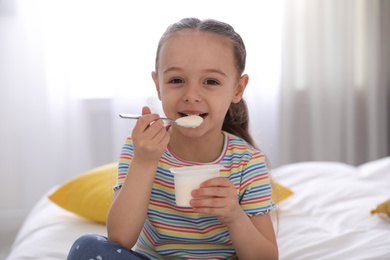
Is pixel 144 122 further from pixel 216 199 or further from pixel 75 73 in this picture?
pixel 75 73

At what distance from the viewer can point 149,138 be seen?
1.16 m

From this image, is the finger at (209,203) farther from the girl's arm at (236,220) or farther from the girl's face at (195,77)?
the girl's face at (195,77)

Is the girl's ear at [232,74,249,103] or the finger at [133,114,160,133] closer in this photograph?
the finger at [133,114,160,133]

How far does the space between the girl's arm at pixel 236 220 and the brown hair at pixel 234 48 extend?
0.36m

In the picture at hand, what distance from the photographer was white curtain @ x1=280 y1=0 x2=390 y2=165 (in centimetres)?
366

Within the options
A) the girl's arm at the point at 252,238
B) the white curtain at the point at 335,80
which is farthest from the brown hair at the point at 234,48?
the white curtain at the point at 335,80

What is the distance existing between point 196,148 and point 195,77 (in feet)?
0.79

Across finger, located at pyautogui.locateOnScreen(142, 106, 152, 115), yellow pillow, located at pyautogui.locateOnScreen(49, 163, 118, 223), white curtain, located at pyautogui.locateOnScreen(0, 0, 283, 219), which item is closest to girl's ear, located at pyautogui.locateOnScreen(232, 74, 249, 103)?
finger, located at pyautogui.locateOnScreen(142, 106, 152, 115)

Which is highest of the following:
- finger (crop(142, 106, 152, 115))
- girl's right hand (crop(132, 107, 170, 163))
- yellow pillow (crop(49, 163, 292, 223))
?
finger (crop(142, 106, 152, 115))

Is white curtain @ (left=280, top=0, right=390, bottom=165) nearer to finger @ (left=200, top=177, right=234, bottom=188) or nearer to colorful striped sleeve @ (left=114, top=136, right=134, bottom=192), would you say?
colorful striped sleeve @ (left=114, top=136, right=134, bottom=192)

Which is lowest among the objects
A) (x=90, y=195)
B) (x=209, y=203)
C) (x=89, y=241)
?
(x=90, y=195)

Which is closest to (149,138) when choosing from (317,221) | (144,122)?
(144,122)

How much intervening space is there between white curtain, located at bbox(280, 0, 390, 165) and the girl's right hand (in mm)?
2632

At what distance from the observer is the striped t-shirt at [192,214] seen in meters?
Answer: 1.33
